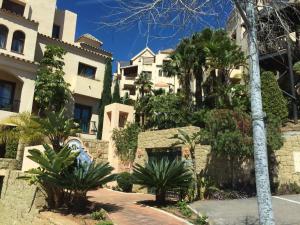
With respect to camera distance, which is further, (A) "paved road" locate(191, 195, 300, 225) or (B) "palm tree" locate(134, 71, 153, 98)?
(B) "palm tree" locate(134, 71, 153, 98)

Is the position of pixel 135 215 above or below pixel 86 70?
below

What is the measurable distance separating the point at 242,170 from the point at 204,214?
7330 mm

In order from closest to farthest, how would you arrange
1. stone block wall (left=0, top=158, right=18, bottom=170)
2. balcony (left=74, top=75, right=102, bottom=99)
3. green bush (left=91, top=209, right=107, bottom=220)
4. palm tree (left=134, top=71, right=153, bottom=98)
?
1. green bush (left=91, top=209, right=107, bottom=220)
2. stone block wall (left=0, top=158, right=18, bottom=170)
3. balcony (left=74, top=75, right=102, bottom=99)
4. palm tree (left=134, top=71, right=153, bottom=98)

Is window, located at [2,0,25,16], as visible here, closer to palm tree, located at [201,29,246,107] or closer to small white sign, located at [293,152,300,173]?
palm tree, located at [201,29,246,107]

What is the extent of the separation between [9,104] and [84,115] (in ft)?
23.6

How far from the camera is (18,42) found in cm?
2902

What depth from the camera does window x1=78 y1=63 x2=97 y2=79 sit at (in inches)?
1329

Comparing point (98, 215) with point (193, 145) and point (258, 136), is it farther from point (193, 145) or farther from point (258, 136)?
point (258, 136)

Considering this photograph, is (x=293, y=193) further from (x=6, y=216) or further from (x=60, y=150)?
(x=6, y=216)

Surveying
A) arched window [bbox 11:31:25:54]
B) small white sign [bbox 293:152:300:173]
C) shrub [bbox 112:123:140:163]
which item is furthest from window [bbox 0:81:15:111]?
small white sign [bbox 293:152:300:173]

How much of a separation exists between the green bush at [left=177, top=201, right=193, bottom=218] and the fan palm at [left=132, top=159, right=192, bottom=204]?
0.99 meters

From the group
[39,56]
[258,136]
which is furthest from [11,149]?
[258,136]

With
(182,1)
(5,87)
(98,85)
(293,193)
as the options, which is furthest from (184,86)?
(182,1)

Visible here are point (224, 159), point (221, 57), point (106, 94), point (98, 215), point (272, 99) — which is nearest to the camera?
point (98, 215)
